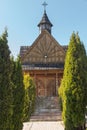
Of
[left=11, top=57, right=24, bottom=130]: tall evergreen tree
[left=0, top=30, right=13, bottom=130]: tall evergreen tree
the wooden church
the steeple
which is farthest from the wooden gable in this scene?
[left=0, top=30, right=13, bottom=130]: tall evergreen tree

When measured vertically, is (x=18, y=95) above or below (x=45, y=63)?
below

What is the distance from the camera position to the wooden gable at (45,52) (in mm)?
36438

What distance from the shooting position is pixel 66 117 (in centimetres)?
1374

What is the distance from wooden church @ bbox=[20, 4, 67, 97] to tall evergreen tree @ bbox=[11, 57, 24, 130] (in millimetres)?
21903

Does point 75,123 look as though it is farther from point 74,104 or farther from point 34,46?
point 34,46

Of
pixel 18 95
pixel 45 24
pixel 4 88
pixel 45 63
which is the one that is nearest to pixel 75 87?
pixel 18 95

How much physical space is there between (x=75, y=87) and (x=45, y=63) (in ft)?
75.8

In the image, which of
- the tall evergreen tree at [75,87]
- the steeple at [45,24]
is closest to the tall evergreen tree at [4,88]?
the tall evergreen tree at [75,87]

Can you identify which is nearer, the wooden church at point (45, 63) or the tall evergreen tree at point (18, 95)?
the tall evergreen tree at point (18, 95)

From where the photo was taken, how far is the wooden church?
116 ft

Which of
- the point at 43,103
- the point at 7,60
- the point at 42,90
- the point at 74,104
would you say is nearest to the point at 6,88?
the point at 7,60

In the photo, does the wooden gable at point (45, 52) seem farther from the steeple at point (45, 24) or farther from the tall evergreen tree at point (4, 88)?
the tall evergreen tree at point (4, 88)

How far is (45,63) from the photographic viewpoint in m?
36.4

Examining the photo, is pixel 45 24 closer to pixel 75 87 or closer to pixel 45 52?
pixel 45 52
